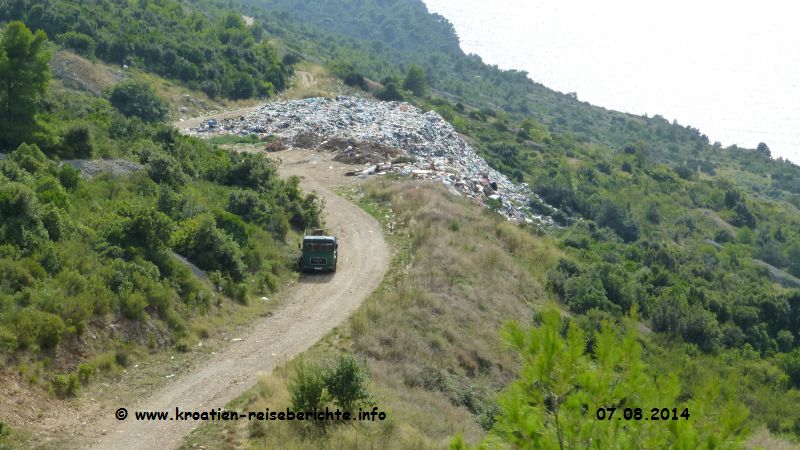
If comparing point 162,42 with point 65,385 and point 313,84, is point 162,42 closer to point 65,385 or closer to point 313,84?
point 313,84

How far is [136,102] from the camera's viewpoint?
4428cm

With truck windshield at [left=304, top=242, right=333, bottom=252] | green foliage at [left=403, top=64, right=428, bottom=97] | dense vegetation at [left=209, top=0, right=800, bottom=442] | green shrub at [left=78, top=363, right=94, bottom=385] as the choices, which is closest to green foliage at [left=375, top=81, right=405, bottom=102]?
dense vegetation at [left=209, top=0, right=800, bottom=442]

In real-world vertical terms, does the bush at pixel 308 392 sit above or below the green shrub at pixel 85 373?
above

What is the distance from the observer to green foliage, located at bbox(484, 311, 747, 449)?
5.93m

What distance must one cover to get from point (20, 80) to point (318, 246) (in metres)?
11.4

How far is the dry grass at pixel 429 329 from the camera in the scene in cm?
1200

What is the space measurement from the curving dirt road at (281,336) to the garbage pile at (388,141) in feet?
31.6

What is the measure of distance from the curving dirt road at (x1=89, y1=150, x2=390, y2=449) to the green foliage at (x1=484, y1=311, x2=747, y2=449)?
776 cm

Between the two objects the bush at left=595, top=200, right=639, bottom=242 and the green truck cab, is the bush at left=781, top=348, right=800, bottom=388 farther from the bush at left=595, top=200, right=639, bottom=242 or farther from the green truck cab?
the bush at left=595, top=200, right=639, bottom=242

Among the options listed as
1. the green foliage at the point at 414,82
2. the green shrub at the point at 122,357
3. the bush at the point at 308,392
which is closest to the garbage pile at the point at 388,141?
the green shrub at the point at 122,357

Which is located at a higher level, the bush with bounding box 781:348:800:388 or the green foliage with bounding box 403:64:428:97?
the green foliage with bounding box 403:64:428:97

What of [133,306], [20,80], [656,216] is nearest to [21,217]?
[133,306]

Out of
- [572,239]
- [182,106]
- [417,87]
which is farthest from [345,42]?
[572,239]

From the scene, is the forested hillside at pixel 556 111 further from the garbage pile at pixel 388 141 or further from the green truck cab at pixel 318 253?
the green truck cab at pixel 318 253
